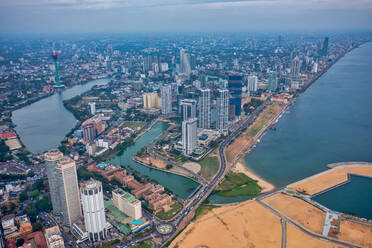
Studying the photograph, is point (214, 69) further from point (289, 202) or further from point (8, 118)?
point (289, 202)

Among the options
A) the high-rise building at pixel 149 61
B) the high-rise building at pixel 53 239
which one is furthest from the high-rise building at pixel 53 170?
the high-rise building at pixel 149 61

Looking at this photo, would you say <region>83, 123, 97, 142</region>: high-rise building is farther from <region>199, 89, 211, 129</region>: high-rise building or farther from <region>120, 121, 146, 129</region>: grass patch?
<region>199, 89, 211, 129</region>: high-rise building

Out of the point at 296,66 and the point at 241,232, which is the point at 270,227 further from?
the point at 296,66

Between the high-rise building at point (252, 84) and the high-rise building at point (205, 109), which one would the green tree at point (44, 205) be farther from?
the high-rise building at point (252, 84)

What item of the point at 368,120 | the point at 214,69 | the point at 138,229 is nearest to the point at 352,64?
the point at 214,69

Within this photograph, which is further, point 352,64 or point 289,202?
point 352,64
